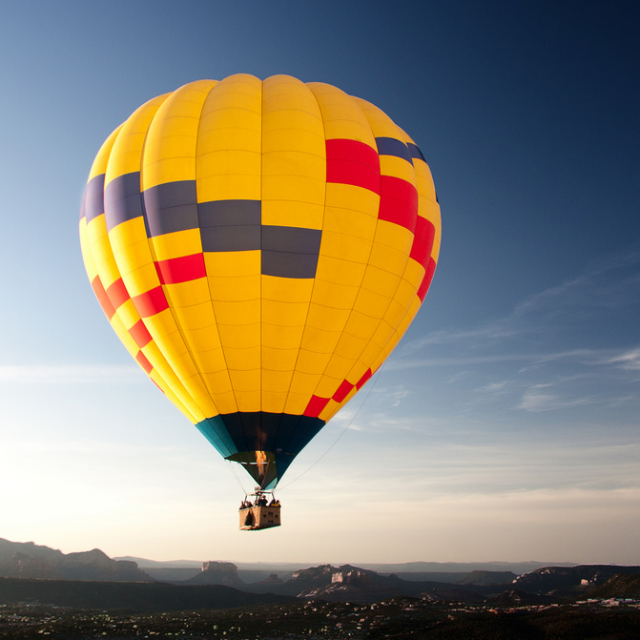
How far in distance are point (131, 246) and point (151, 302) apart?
6.03 feet

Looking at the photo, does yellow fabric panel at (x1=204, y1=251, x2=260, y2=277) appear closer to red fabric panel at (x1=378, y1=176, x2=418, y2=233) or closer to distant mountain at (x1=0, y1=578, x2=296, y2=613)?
red fabric panel at (x1=378, y1=176, x2=418, y2=233)

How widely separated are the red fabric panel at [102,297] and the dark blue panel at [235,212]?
217 inches

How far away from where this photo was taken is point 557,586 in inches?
4648

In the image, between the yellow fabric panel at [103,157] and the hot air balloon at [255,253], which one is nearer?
the hot air balloon at [255,253]

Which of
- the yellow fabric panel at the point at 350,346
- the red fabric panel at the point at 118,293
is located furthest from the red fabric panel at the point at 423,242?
the red fabric panel at the point at 118,293

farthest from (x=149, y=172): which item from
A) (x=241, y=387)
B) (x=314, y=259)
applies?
(x=241, y=387)

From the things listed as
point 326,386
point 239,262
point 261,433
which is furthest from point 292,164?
point 261,433

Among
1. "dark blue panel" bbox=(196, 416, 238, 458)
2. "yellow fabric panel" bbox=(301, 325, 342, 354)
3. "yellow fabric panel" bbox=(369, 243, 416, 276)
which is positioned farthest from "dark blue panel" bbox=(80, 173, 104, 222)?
"yellow fabric panel" bbox=(369, 243, 416, 276)

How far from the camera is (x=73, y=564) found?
163 m

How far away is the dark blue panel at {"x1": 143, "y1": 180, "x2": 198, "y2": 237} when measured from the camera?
14547mm

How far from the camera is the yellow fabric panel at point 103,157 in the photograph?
56.1 ft

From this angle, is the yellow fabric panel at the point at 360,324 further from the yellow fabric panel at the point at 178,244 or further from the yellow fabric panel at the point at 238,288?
the yellow fabric panel at the point at 178,244

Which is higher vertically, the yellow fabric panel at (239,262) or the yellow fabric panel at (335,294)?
the yellow fabric panel at (239,262)

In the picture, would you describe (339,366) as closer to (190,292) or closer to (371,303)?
(371,303)
